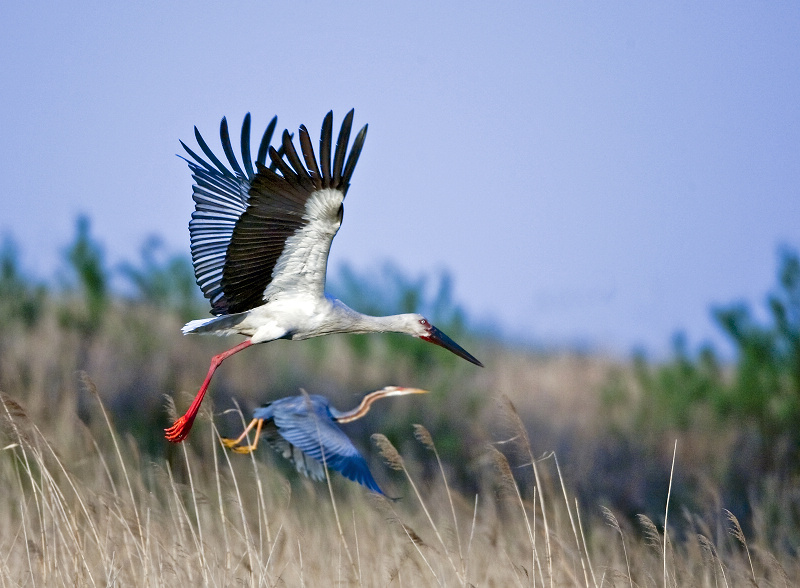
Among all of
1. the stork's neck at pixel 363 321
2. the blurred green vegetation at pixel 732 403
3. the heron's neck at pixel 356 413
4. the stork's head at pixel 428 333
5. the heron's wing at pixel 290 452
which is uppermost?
the stork's neck at pixel 363 321

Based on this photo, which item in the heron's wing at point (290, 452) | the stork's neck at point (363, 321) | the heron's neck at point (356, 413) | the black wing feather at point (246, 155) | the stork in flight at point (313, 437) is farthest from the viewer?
the heron's neck at point (356, 413)

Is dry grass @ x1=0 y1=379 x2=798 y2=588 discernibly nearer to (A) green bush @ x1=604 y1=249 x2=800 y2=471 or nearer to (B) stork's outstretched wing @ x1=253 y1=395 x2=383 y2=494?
(B) stork's outstretched wing @ x1=253 y1=395 x2=383 y2=494

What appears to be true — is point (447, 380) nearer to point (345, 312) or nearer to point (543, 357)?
point (543, 357)

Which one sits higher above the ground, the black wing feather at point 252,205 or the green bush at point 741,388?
the black wing feather at point 252,205

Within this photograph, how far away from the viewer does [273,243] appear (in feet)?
15.3

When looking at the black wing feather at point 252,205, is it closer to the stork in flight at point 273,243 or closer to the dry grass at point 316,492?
the stork in flight at point 273,243

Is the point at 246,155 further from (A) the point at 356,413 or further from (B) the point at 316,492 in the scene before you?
(B) the point at 316,492

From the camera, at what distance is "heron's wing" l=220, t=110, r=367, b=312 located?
4305 mm

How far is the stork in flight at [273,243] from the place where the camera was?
4344 mm

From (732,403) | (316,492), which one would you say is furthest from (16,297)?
(732,403)

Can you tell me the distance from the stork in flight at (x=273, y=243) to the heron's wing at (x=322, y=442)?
19.6 inches

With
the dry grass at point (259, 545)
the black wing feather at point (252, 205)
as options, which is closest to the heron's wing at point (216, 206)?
the black wing feather at point (252, 205)

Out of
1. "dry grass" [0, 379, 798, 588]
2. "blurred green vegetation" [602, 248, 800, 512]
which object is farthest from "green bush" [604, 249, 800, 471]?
"dry grass" [0, 379, 798, 588]

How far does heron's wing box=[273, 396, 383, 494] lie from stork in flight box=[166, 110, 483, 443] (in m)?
0.50
